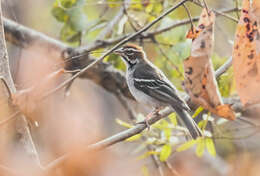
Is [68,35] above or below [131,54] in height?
above

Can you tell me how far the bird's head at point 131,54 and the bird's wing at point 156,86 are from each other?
116 millimetres

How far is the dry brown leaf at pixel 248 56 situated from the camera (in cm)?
232

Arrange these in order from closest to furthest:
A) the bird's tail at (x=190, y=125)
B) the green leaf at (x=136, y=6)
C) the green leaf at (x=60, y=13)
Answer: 1. the bird's tail at (x=190, y=125)
2. the green leaf at (x=60, y=13)
3. the green leaf at (x=136, y=6)

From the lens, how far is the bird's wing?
4133mm

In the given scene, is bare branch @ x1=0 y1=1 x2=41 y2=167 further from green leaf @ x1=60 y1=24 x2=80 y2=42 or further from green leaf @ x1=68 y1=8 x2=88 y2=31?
green leaf @ x1=60 y1=24 x2=80 y2=42

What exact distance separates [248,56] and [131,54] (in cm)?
276

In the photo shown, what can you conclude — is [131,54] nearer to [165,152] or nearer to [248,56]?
[165,152]

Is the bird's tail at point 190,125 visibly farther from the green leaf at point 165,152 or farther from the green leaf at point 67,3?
the green leaf at point 67,3

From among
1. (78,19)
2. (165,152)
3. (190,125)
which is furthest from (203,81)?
(78,19)

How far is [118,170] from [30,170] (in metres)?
3.69

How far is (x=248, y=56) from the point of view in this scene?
95.7 inches

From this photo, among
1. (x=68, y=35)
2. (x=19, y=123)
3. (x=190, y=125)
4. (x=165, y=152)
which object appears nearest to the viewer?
(x=19, y=123)

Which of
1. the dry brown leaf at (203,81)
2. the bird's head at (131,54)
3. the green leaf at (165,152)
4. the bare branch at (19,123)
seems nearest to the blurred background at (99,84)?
the green leaf at (165,152)

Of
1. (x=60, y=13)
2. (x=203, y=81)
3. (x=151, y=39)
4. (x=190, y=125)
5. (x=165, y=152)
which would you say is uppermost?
(x=60, y=13)
